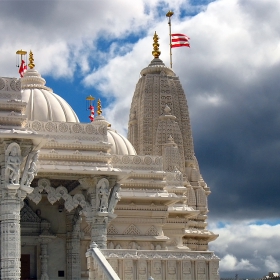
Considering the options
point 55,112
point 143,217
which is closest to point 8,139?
point 55,112

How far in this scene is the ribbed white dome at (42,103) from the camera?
29562mm

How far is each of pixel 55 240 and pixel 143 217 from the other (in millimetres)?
4522

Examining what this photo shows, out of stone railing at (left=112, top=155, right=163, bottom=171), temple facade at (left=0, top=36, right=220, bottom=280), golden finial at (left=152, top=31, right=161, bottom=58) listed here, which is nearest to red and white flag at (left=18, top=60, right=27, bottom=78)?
temple facade at (left=0, top=36, right=220, bottom=280)

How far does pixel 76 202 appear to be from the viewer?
91.0 feet

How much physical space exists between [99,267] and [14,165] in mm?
3990

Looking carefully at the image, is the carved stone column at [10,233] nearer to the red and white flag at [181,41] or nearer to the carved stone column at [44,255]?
the carved stone column at [44,255]

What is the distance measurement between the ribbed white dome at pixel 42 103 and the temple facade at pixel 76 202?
39 millimetres

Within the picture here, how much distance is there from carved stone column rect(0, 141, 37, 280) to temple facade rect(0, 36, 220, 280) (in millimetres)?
30

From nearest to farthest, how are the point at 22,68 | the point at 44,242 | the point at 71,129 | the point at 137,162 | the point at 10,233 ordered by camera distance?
the point at 10,233 → the point at 71,129 → the point at 44,242 → the point at 137,162 → the point at 22,68

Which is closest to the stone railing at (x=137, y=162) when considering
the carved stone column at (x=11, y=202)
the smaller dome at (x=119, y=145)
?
the smaller dome at (x=119, y=145)

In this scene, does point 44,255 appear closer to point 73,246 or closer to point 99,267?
point 73,246

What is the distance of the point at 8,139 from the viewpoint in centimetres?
2416

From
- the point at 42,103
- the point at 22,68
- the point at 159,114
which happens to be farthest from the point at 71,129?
the point at 159,114

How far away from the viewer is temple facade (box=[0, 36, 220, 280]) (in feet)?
79.1
